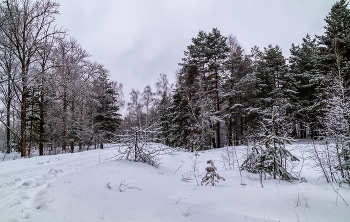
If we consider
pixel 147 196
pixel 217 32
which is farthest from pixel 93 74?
pixel 147 196

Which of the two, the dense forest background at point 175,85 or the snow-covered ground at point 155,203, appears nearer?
the snow-covered ground at point 155,203

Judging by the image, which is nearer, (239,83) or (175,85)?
(239,83)

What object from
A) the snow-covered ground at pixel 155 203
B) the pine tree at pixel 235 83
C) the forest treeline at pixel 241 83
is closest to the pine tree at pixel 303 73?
the forest treeline at pixel 241 83

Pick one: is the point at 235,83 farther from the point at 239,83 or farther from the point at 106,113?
the point at 106,113

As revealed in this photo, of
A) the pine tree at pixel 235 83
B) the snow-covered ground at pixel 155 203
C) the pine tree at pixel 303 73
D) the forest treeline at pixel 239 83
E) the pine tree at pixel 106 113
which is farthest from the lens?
the pine tree at pixel 303 73

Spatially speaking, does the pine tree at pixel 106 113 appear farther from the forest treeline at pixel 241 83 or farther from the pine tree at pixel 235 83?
the pine tree at pixel 235 83

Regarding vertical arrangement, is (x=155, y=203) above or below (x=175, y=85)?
below

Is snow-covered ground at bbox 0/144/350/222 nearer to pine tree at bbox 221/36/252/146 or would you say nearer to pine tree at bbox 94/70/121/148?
pine tree at bbox 221/36/252/146

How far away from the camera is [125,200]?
2.25 meters

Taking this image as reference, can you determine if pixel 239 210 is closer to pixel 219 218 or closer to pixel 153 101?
pixel 219 218

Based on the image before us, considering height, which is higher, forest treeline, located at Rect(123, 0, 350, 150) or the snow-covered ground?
forest treeline, located at Rect(123, 0, 350, 150)

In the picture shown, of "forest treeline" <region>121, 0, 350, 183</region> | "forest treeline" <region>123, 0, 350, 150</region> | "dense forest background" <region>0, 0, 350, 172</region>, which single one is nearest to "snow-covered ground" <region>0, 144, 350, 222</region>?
"dense forest background" <region>0, 0, 350, 172</region>

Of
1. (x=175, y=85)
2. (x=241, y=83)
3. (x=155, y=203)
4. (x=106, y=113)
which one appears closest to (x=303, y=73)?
(x=241, y=83)

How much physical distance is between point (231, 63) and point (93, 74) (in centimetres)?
1346
